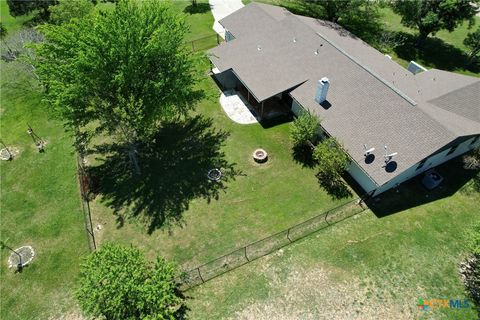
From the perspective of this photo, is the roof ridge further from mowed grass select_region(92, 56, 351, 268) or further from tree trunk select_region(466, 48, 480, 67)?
tree trunk select_region(466, 48, 480, 67)

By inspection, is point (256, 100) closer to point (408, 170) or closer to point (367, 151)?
point (367, 151)

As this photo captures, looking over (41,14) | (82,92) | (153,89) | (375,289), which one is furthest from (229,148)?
(41,14)

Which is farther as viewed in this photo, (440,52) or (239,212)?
(440,52)

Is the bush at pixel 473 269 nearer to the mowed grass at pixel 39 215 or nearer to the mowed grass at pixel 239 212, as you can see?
A: the mowed grass at pixel 239 212

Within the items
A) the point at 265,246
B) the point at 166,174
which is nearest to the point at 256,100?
the point at 166,174

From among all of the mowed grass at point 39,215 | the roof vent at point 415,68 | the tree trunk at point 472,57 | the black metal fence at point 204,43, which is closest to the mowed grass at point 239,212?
the mowed grass at point 39,215

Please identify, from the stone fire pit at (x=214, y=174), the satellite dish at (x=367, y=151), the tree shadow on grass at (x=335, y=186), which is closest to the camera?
A: the satellite dish at (x=367, y=151)
